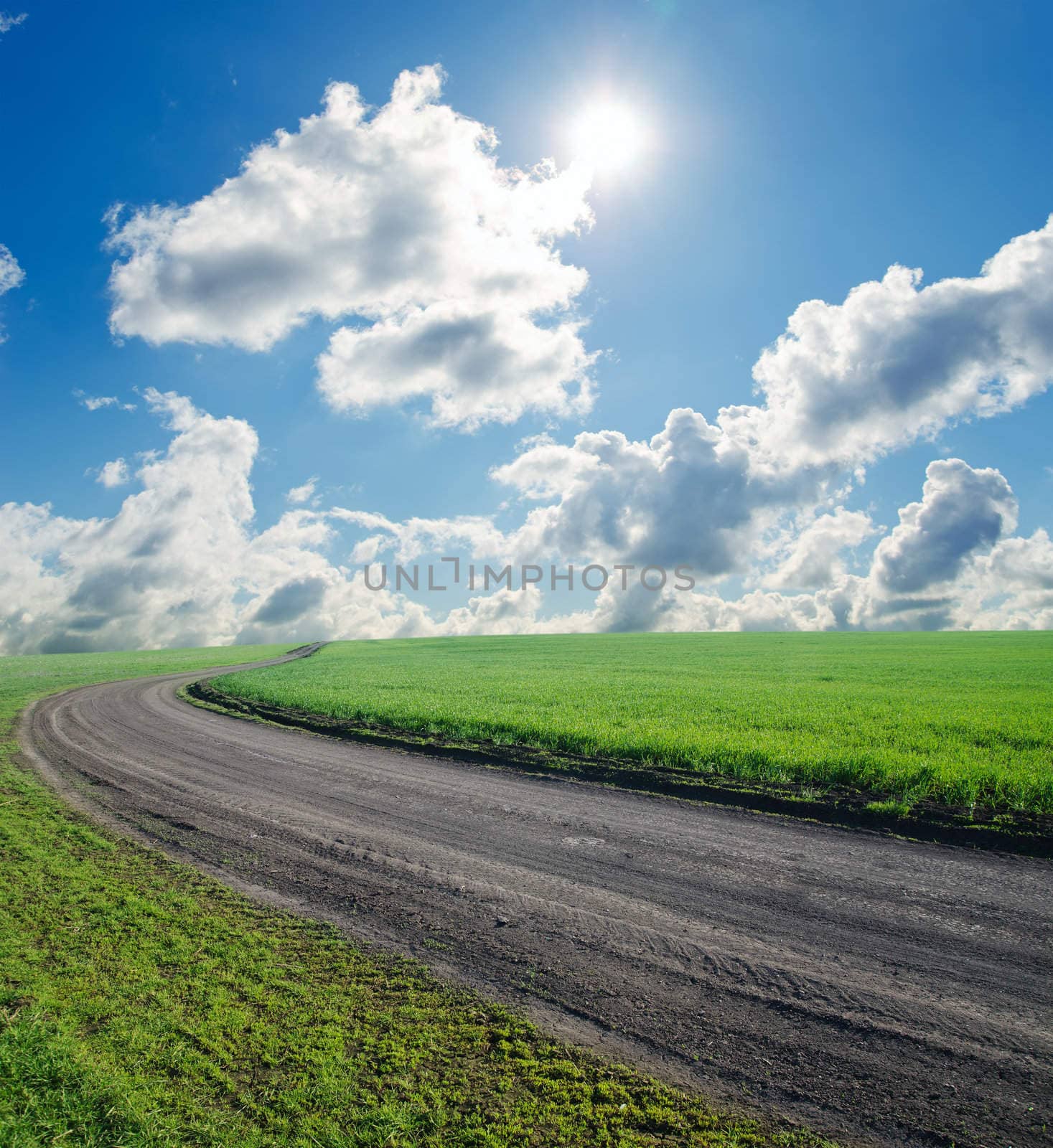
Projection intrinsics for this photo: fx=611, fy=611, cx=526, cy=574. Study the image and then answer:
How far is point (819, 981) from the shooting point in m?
4.98

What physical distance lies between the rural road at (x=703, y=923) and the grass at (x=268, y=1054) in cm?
41

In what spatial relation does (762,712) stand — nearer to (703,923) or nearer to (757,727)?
(757,727)

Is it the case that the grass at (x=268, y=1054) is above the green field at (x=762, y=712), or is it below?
above

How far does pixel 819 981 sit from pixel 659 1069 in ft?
5.99

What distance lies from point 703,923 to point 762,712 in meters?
12.8

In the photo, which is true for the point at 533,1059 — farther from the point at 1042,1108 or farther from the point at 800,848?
the point at 800,848

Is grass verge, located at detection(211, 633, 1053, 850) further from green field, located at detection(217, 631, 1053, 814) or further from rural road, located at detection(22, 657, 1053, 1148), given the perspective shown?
rural road, located at detection(22, 657, 1053, 1148)

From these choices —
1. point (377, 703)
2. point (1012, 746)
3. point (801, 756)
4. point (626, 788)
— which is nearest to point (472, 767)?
point (626, 788)

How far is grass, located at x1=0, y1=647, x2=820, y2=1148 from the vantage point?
3486 mm

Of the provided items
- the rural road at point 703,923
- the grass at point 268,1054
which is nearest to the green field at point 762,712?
the rural road at point 703,923

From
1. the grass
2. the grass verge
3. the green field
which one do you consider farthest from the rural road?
the green field

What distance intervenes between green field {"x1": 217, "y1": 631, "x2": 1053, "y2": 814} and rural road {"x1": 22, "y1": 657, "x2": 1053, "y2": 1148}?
2590 millimetres

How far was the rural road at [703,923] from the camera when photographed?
13.0ft

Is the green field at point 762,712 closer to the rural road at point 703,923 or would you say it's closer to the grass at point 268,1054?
the rural road at point 703,923
